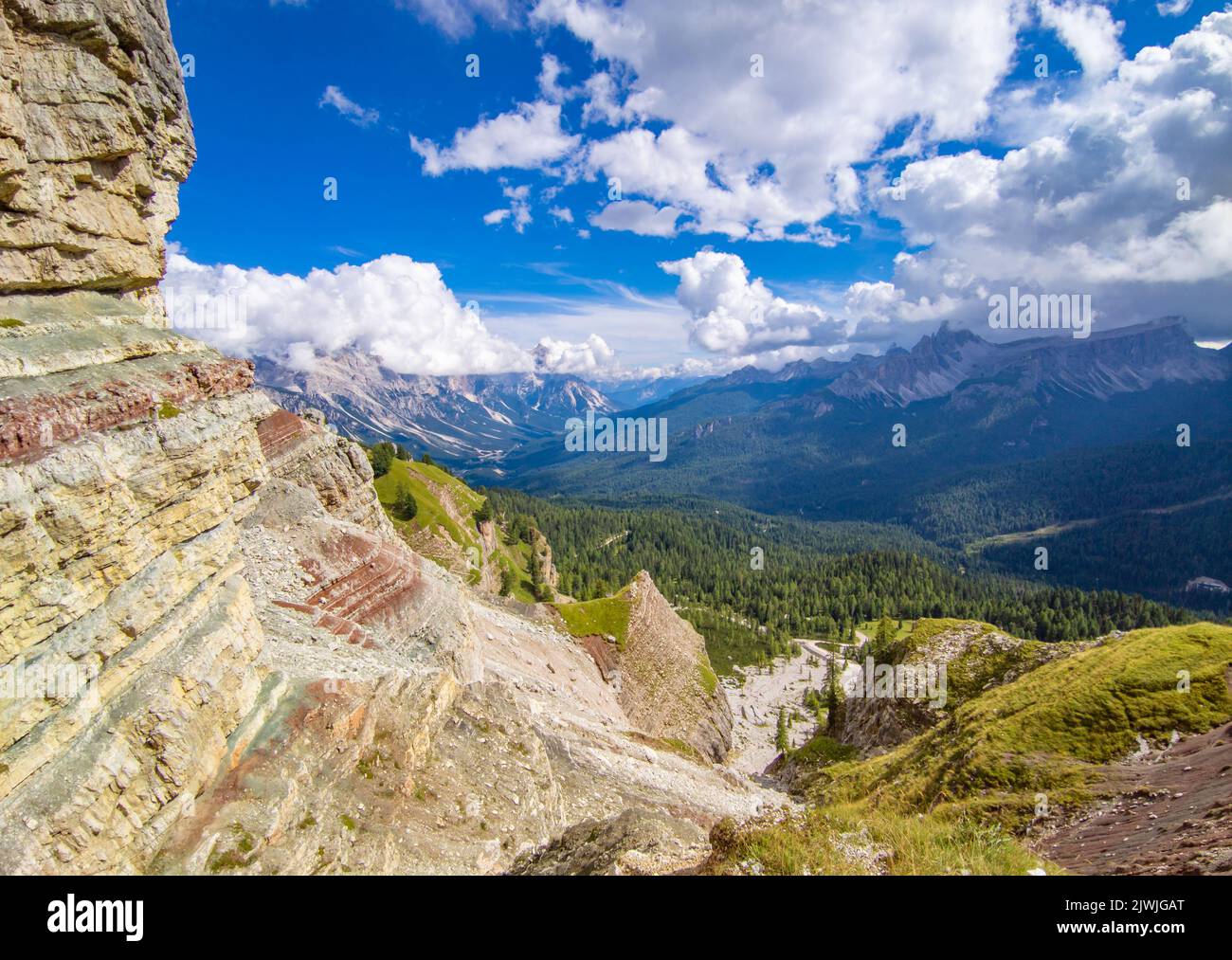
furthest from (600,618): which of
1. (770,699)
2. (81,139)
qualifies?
(770,699)

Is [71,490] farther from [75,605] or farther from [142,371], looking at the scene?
[142,371]

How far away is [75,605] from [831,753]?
60.9 meters

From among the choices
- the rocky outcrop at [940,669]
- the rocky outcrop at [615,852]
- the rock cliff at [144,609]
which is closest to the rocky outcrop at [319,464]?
the rock cliff at [144,609]

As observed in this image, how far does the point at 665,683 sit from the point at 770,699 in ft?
209

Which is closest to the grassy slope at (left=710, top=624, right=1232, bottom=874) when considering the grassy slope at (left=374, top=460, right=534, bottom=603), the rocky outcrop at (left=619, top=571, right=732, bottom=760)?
the rocky outcrop at (left=619, top=571, right=732, bottom=760)

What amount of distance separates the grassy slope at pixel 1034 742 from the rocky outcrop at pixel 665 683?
2842 cm

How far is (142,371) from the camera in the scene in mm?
19656

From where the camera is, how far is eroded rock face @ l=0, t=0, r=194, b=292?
1659cm

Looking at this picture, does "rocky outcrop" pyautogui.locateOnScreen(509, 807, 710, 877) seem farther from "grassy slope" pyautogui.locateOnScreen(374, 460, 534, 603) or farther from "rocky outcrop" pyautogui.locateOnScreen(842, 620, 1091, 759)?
"grassy slope" pyautogui.locateOnScreen(374, 460, 534, 603)

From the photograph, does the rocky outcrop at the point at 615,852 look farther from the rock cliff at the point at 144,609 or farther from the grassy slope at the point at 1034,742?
the grassy slope at the point at 1034,742

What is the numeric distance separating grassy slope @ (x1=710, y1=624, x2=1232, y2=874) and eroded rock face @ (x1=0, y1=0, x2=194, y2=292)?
2787 cm

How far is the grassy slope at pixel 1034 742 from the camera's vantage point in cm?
1866

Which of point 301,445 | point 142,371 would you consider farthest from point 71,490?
point 301,445
